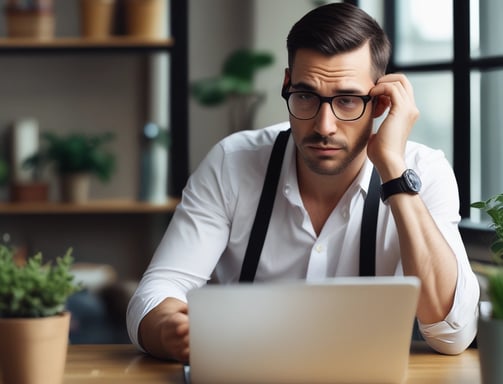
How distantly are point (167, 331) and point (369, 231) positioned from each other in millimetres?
608

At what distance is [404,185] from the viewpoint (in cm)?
182

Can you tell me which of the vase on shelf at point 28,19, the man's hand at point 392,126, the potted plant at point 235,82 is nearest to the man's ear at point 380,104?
the man's hand at point 392,126

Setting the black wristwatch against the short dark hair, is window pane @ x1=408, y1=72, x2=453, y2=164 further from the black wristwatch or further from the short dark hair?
the black wristwatch

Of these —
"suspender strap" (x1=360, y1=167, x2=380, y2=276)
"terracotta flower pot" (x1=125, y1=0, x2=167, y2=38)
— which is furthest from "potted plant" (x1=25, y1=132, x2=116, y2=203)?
"suspender strap" (x1=360, y1=167, x2=380, y2=276)

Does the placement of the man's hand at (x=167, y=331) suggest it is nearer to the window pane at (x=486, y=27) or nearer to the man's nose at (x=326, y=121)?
the man's nose at (x=326, y=121)

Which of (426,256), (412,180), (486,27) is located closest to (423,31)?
(486,27)

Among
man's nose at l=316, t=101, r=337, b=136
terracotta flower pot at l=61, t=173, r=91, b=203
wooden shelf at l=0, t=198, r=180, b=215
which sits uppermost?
man's nose at l=316, t=101, r=337, b=136

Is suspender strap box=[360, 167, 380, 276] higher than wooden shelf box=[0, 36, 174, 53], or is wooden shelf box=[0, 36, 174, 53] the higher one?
wooden shelf box=[0, 36, 174, 53]

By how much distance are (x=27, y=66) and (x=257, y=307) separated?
11.1ft

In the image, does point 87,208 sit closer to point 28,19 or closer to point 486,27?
point 28,19

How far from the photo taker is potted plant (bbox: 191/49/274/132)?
4.09 meters

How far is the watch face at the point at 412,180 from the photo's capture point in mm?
1811

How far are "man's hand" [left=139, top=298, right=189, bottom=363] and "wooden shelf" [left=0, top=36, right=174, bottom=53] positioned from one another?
7.73 ft

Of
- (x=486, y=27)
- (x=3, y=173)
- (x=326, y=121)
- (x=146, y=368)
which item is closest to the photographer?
(x=146, y=368)
